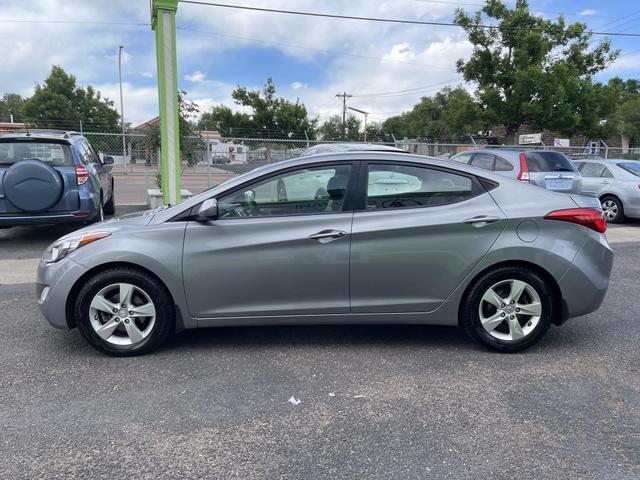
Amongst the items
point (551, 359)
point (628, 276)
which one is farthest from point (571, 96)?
point (551, 359)

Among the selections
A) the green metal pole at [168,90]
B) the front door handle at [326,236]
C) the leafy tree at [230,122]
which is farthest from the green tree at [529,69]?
the leafy tree at [230,122]

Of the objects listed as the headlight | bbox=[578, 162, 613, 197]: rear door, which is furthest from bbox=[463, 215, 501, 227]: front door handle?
bbox=[578, 162, 613, 197]: rear door

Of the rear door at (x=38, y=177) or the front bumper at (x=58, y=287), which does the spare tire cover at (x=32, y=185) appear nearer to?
the rear door at (x=38, y=177)

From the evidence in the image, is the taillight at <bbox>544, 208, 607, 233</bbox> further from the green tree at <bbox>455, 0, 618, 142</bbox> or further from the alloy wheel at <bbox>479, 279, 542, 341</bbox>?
the green tree at <bbox>455, 0, 618, 142</bbox>

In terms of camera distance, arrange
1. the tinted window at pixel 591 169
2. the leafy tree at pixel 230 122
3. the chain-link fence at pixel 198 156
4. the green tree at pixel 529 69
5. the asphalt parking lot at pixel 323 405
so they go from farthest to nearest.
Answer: the leafy tree at pixel 230 122 → the green tree at pixel 529 69 → the chain-link fence at pixel 198 156 → the tinted window at pixel 591 169 → the asphalt parking lot at pixel 323 405

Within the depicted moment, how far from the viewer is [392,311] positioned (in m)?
3.86

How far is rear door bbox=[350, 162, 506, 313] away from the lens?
12.4 feet

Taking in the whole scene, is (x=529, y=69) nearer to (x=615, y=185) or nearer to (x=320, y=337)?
(x=615, y=185)

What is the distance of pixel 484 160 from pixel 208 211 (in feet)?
25.8

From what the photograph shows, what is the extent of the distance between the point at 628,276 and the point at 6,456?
6.74 meters

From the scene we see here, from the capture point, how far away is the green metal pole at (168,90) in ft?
30.2

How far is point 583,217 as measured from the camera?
12.7 feet

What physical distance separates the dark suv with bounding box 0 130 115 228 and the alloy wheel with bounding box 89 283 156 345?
13.1 ft

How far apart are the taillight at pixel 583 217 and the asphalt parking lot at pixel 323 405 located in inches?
40.0
